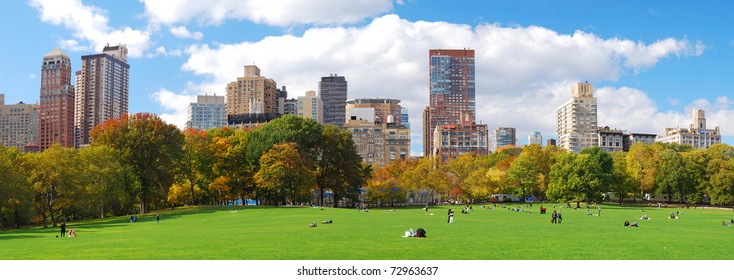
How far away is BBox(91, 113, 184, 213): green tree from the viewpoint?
8631cm

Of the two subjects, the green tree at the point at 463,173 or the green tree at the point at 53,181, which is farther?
the green tree at the point at 463,173

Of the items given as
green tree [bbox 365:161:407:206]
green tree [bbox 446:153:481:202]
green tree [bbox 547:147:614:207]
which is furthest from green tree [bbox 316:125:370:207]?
green tree [bbox 547:147:614:207]

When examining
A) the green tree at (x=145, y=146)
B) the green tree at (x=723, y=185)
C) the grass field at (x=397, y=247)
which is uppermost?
the green tree at (x=145, y=146)

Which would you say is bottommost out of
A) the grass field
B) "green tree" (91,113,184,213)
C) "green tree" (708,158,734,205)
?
the grass field

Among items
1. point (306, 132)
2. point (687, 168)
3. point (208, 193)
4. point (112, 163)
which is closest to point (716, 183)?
point (687, 168)

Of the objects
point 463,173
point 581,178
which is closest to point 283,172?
point 581,178

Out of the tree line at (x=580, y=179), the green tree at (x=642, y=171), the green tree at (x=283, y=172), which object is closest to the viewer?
the green tree at (x=283, y=172)

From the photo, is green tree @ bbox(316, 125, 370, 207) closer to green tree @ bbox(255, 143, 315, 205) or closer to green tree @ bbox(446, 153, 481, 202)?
green tree @ bbox(255, 143, 315, 205)

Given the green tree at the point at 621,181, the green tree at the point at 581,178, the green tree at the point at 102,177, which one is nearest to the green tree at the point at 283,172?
the green tree at the point at 102,177

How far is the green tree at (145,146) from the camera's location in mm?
86312

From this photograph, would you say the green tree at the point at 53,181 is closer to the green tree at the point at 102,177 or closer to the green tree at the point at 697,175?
the green tree at the point at 102,177

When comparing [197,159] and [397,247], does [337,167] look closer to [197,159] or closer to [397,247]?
[197,159]

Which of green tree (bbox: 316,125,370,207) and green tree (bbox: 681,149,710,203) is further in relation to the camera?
green tree (bbox: 681,149,710,203)
